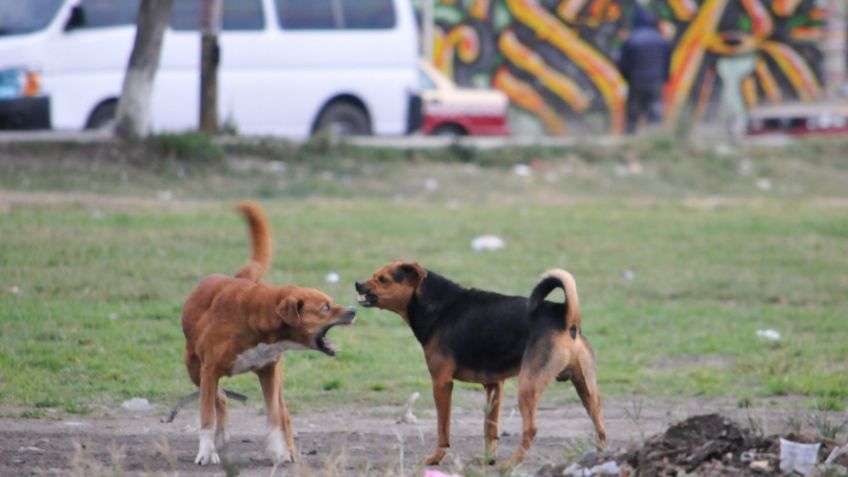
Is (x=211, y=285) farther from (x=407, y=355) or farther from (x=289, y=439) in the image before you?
(x=407, y=355)

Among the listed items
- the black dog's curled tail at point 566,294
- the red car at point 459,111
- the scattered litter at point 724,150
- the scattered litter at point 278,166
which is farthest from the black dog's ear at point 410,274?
the red car at point 459,111

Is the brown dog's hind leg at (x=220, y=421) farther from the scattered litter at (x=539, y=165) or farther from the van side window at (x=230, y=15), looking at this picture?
the van side window at (x=230, y=15)

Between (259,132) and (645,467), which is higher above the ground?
(645,467)

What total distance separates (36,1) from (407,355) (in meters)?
11.2

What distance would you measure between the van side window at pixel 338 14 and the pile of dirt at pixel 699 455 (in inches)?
589

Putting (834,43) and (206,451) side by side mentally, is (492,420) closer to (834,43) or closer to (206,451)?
(206,451)

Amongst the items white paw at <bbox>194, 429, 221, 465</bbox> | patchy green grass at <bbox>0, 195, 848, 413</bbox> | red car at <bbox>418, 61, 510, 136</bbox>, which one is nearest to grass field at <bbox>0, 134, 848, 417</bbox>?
patchy green grass at <bbox>0, 195, 848, 413</bbox>

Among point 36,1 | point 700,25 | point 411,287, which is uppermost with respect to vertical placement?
point 411,287

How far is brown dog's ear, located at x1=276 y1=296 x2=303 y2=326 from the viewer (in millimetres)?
6305

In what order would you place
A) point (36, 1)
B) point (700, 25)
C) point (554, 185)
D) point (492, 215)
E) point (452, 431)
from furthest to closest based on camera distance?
point (700, 25) < point (36, 1) < point (554, 185) < point (492, 215) < point (452, 431)

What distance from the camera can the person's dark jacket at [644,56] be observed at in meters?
23.7

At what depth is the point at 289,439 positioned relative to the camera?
261 inches

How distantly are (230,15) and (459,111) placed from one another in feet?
15.1

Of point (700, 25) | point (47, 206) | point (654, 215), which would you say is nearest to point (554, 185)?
point (654, 215)
